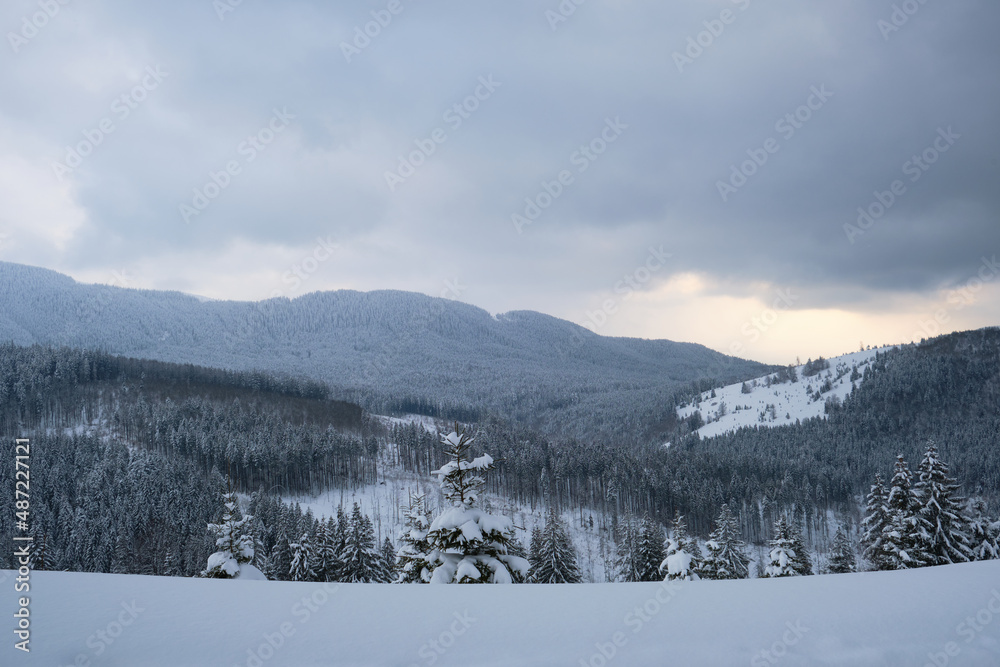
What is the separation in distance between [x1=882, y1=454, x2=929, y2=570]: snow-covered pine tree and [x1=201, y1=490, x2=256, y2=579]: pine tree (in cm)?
2478

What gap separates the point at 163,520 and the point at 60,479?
2412 centimetres

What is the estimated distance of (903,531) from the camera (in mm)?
20547

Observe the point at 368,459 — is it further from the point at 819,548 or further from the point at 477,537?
the point at 477,537

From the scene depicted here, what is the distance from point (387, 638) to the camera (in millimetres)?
5254

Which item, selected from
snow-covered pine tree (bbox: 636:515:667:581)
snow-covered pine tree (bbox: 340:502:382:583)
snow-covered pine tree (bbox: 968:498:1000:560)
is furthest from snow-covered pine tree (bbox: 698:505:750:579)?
snow-covered pine tree (bbox: 340:502:382:583)

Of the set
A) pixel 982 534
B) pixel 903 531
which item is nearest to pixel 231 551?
pixel 903 531

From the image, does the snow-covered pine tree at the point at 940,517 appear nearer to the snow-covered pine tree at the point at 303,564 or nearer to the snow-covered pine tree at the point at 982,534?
the snow-covered pine tree at the point at 982,534

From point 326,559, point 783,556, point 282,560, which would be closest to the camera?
point 783,556

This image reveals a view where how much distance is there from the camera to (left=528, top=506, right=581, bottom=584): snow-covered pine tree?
106ft

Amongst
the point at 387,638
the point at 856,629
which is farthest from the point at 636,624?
the point at 387,638

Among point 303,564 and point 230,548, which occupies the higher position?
point 230,548

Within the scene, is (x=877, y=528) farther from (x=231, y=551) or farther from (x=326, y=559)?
(x=326, y=559)

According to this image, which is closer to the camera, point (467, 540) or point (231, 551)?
point (467, 540)

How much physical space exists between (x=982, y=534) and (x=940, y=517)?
94.7 inches
